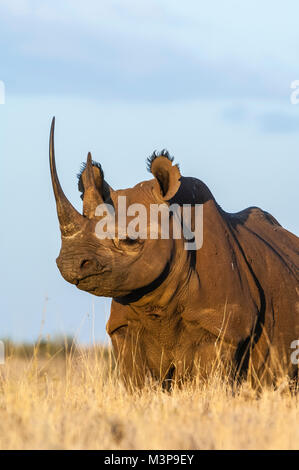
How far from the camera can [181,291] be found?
8.68 m

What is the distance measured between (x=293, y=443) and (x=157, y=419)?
39.7 inches

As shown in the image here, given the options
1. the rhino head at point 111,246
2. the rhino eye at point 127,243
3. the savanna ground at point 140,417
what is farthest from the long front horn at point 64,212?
the savanna ground at point 140,417

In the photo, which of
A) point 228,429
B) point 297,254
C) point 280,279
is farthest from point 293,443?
point 297,254

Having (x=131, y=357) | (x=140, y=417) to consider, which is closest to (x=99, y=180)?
(x=131, y=357)

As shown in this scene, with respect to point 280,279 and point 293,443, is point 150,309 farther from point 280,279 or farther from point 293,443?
point 293,443

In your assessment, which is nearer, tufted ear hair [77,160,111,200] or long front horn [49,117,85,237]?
long front horn [49,117,85,237]

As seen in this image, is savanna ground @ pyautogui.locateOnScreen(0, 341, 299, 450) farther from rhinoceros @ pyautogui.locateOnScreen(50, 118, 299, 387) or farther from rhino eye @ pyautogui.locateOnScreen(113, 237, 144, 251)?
rhino eye @ pyautogui.locateOnScreen(113, 237, 144, 251)

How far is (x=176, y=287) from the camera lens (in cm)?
863

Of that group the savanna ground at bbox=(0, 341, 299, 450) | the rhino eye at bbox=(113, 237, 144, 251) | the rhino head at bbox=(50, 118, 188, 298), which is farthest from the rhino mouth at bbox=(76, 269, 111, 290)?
the savanna ground at bbox=(0, 341, 299, 450)

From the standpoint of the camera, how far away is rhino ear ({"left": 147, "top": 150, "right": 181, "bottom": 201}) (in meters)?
8.63

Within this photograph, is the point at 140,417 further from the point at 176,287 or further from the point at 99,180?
the point at 99,180

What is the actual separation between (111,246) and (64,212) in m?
0.46

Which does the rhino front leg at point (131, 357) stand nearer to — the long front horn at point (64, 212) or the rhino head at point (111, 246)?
the rhino head at point (111, 246)

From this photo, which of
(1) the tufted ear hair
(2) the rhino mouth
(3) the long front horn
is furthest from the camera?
(1) the tufted ear hair
